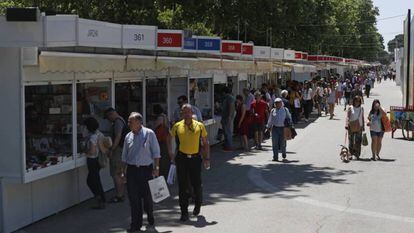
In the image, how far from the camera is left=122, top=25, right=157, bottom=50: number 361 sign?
11013 millimetres

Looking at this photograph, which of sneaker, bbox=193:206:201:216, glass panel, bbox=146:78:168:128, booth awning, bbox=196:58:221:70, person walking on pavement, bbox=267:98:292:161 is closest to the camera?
sneaker, bbox=193:206:201:216

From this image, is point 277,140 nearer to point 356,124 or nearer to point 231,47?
point 356,124

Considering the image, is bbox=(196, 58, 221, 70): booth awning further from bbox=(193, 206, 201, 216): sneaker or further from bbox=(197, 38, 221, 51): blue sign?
bbox=(193, 206, 201, 216): sneaker

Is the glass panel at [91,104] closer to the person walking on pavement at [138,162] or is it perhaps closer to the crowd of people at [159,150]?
the crowd of people at [159,150]

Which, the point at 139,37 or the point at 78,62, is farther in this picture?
the point at 139,37

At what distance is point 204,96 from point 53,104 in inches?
377

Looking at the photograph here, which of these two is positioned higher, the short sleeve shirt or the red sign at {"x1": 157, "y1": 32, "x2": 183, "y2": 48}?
the red sign at {"x1": 157, "y1": 32, "x2": 183, "y2": 48}

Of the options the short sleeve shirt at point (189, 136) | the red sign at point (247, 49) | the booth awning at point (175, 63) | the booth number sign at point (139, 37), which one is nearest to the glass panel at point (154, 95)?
the booth awning at point (175, 63)

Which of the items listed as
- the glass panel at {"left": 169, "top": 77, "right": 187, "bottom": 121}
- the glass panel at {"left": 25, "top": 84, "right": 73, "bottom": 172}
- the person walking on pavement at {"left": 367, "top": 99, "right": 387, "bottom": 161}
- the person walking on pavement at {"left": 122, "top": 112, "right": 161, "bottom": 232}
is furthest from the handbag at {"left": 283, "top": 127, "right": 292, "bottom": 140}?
the person walking on pavement at {"left": 122, "top": 112, "right": 161, "bottom": 232}

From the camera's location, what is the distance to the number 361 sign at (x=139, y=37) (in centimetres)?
1101

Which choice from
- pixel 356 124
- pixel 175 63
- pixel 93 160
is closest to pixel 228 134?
pixel 356 124

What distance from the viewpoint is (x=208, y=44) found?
53.6ft

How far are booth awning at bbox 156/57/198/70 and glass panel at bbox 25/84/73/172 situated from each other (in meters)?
2.92

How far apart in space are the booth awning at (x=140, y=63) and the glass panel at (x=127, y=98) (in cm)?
71
